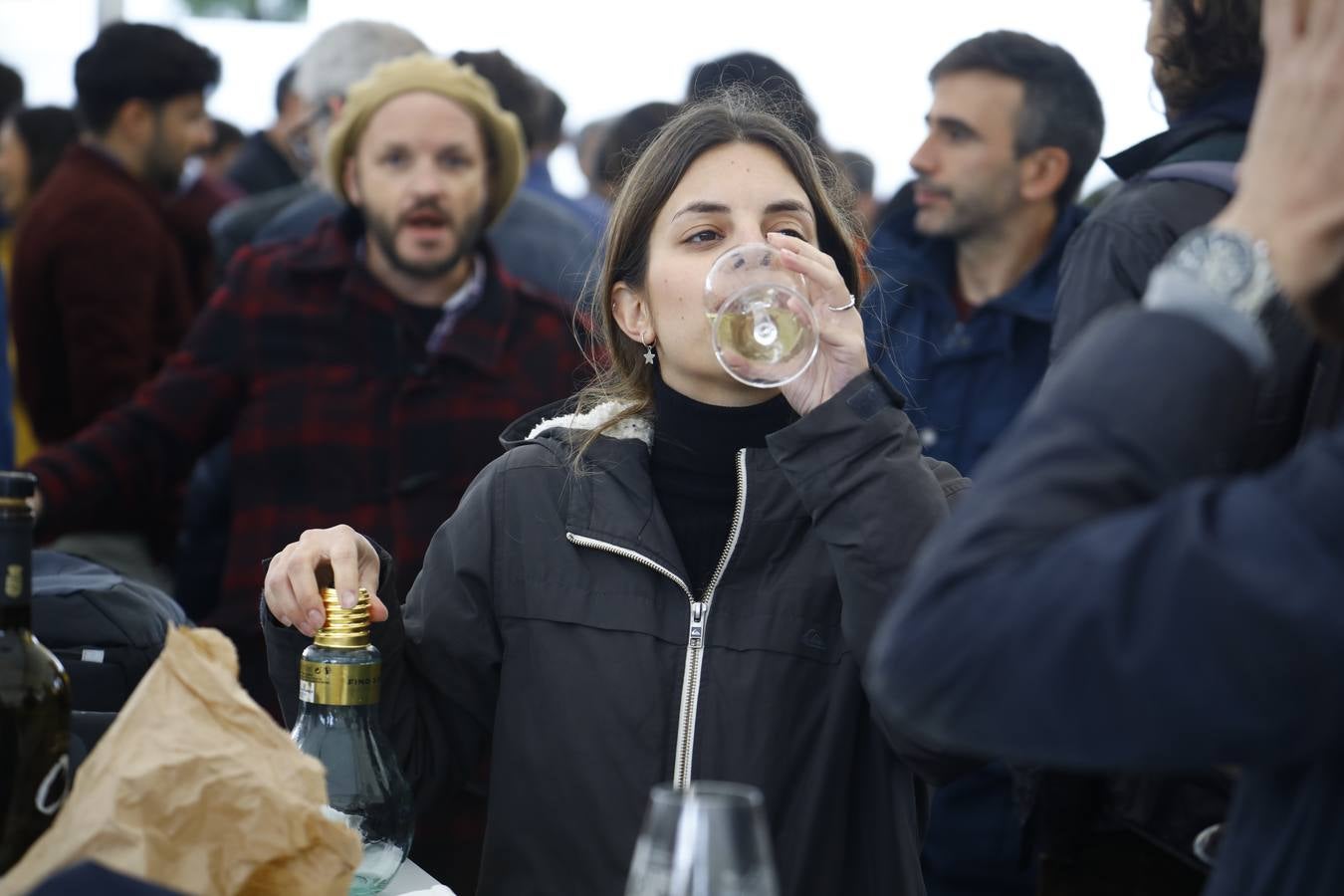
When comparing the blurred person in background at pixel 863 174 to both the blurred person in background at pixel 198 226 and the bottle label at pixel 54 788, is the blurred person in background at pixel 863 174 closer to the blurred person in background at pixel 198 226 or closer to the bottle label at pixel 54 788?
the blurred person in background at pixel 198 226

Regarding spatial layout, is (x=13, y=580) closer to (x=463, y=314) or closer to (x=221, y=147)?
(x=463, y=314)

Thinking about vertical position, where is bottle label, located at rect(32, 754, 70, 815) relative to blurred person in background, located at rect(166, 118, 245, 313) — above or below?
below

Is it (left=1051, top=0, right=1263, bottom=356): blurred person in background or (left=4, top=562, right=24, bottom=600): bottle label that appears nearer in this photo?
(left=4, top=562, right=24, bottom=600): bottle label

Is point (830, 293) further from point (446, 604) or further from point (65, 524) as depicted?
point (65, 524)

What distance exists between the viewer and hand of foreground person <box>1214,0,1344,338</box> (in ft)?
3.34

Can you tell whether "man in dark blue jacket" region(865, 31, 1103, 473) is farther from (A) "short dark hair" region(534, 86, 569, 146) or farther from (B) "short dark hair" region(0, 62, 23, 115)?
(B) "short dark hair" region(0, 62, 23, 115)

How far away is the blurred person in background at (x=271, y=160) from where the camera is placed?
680 cm

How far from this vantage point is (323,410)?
11.8 feet

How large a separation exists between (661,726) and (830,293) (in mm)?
567

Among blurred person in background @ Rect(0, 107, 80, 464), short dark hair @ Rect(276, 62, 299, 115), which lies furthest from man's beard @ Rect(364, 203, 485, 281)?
short dark hair @ Rect(276, 62, 299, 115)

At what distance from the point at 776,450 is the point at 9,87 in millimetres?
5399

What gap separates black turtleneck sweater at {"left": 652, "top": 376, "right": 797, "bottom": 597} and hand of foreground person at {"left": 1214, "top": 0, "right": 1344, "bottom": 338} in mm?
1110

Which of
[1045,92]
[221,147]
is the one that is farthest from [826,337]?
[221,147]

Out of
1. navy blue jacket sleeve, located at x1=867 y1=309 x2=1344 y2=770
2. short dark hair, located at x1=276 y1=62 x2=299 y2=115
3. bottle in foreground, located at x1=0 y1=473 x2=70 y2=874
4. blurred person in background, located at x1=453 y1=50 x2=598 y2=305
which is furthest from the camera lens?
short dark hair, located at x1=276 y1=62 x2=299 y2=115
